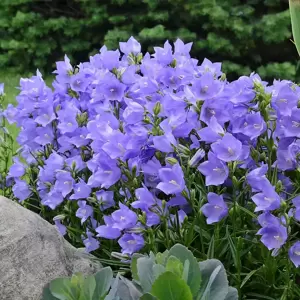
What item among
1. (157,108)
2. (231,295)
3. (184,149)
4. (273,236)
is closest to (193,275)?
(231,295)

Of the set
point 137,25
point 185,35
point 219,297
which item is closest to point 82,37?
point 137,25

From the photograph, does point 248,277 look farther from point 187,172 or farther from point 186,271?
point 186,271

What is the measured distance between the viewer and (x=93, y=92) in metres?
1.97

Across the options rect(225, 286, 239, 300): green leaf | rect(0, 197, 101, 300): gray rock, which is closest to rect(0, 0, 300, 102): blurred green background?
rect(0, 197, 101, 300): gray rock

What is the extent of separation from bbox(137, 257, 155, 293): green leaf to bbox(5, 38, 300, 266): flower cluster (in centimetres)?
36

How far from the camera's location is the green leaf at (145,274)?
3.84ft

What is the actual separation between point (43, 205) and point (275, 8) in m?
5.15

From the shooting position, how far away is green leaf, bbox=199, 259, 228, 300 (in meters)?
1.17

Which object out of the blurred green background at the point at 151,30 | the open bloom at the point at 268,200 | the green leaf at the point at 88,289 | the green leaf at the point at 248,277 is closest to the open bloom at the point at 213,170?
the open bloom at the point at 268,200

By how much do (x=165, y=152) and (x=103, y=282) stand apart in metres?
0.52

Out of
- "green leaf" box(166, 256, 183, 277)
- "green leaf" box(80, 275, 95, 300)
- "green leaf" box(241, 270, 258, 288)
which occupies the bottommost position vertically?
"green leaf" box(241, 270, 258, 288)

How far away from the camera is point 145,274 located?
3.86 ft

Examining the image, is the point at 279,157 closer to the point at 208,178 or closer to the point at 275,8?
the point at 208,178

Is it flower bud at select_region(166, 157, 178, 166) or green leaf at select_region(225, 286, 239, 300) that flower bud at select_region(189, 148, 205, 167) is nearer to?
flower bud at select_region(166, 157, 178, 166)
